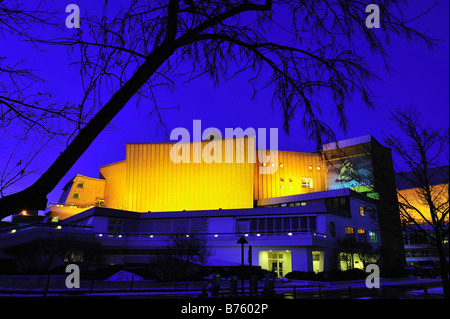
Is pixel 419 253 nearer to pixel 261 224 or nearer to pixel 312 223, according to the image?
pixel 312 223

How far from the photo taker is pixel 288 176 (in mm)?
65625

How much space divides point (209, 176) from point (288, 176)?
14737mm

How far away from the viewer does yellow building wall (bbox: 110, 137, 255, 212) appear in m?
61.5

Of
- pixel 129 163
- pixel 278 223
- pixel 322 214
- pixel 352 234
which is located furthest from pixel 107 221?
pixel 352 234

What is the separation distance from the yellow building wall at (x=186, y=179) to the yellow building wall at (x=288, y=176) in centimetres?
364

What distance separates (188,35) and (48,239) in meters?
39.5

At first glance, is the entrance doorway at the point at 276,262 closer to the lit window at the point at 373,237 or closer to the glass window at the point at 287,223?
the glass window at the point at 287,223

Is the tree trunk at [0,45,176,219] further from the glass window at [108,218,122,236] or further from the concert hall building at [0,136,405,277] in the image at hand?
the glass window at [108,218,122,236]

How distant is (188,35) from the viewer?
4148 millimetres

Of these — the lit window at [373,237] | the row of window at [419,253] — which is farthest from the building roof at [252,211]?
the row of window at [419,253]

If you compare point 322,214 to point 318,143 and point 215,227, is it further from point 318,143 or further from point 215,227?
point 318,143

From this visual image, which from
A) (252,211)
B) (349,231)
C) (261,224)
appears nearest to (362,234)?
(349,231)

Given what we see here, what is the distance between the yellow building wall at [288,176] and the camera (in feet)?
209
